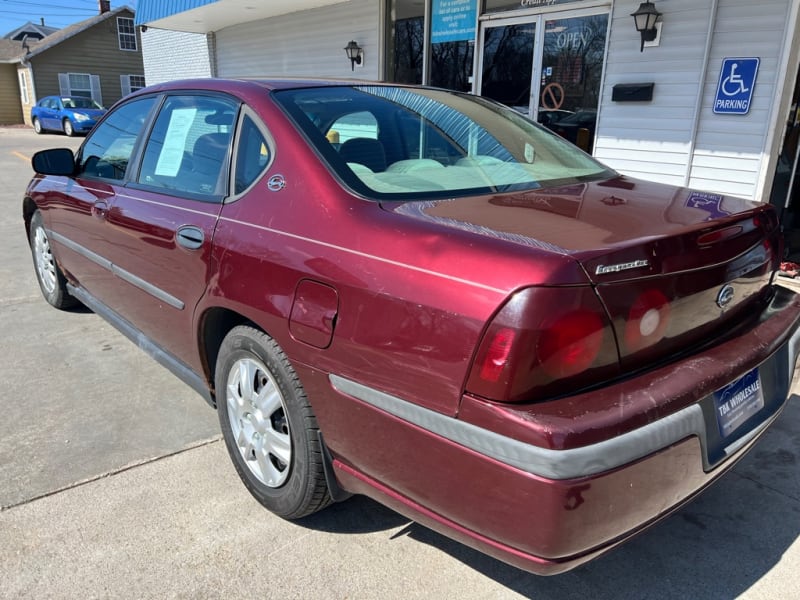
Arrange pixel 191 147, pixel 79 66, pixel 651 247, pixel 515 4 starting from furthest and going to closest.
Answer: pixel 79 66
pixel 515 4
pixel 191 147
pixel 651 247

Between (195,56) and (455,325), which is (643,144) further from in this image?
(195,56)

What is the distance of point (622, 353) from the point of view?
166 cm

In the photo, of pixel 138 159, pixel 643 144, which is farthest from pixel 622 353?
pixel 643 144

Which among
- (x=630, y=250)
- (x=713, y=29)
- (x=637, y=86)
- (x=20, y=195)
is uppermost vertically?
(x=713, y=29)

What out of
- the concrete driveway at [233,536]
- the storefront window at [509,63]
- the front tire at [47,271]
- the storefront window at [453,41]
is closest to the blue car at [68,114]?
the storefront window at [453,41]

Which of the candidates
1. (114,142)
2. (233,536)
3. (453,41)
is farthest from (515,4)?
(233,536)

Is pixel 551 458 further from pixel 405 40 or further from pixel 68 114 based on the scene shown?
pixel 68 114

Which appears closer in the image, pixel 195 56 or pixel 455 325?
pixel 455 325

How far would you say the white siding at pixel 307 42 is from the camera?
32.3ft

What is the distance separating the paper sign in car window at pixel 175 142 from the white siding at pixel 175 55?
43.1ft

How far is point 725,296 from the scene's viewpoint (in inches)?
77.1

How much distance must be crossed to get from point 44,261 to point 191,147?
8.50ft

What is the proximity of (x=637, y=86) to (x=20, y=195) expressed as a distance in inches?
385

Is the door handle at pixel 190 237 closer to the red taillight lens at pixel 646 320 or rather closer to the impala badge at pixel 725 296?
the red taillight lens at pixel 646 320
